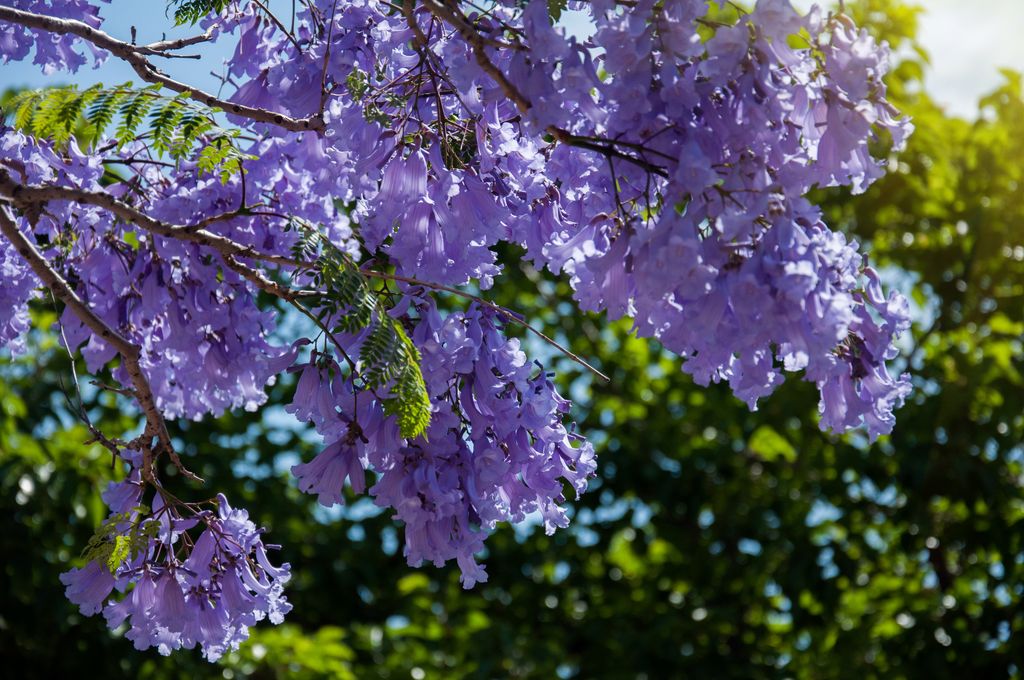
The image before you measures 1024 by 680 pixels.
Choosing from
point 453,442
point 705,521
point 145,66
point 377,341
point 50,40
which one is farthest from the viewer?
point 705,521

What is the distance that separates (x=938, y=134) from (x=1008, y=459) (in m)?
1.59

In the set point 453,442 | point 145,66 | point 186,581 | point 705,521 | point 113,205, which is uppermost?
point 705,521

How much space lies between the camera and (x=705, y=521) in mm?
5840

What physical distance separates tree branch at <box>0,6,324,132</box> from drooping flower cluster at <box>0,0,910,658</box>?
0.01 meters

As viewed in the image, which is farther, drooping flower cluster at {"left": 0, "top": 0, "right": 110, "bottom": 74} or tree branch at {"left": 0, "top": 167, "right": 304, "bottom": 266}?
drooping flower cluster at {"left": 0, "top": 0, "right": 110, "bottom": 74}

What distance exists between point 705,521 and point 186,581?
375cm

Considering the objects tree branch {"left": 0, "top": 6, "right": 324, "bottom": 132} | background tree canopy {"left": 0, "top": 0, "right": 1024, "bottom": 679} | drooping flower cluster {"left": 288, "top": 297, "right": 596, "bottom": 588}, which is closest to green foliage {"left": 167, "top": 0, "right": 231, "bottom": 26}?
tree branch {"left": 0, "top": 6, "right": 324, "bottom": 132}

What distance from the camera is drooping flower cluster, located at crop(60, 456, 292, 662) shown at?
7.95 ft

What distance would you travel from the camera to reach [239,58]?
289cm

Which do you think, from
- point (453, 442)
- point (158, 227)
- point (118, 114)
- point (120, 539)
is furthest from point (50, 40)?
point (453, 442)

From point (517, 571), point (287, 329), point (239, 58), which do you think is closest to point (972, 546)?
point (517, 571)

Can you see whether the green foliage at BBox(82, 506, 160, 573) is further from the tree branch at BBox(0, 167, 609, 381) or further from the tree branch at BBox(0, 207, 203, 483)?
the tree branch at BBox(0, 167, 609, 381)

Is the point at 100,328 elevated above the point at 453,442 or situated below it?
above

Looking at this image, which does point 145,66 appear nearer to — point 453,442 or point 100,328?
point 100,328
